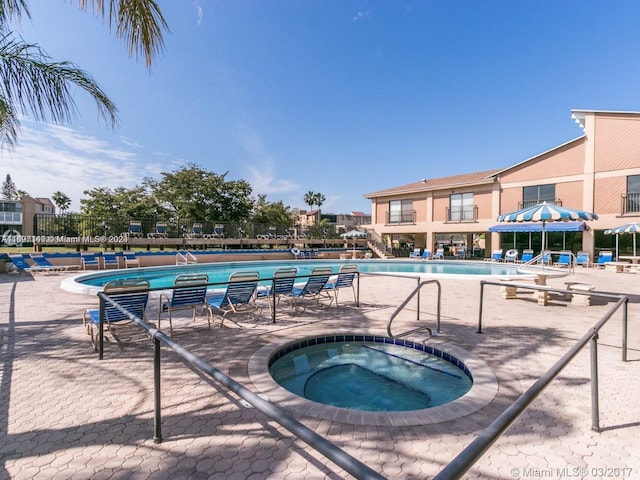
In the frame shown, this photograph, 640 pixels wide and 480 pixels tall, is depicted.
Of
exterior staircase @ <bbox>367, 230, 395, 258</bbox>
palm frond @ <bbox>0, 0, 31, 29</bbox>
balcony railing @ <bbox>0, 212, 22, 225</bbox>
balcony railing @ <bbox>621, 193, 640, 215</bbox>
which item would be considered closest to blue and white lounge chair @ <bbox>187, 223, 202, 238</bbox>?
exterior staircase @ <bbox>367, 230, 395, 258</bbox>

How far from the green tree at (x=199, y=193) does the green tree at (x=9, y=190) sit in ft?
328

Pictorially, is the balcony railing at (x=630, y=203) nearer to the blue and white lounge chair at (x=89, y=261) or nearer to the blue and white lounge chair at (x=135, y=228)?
the blue and white lounge chair at (x=89, y=261)

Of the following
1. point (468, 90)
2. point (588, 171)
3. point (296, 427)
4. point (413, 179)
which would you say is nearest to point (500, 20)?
point (468, 90)

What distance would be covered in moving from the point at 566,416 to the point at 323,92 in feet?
89.8

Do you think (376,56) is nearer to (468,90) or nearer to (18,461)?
(468,90)

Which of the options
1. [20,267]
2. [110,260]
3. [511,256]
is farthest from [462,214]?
[20,267]

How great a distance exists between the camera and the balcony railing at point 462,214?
91.5ft

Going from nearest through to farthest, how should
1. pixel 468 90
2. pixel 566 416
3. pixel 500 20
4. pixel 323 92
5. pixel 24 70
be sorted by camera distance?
pixel 566 416 → pixel 24 70 → pixel 500 20 → pixel 468 90 → pixel 323 92

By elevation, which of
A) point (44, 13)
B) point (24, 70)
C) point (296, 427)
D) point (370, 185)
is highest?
point (370, 185)

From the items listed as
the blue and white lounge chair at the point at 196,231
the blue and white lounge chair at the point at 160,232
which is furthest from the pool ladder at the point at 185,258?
the blue and white lounge chair at the point at 196,231

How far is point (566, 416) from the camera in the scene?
3428 millimetres

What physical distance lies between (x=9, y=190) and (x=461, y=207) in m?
137

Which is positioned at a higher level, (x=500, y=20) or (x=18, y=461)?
(x=500, y=20)

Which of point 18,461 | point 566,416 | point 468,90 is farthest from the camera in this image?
point 468,90
